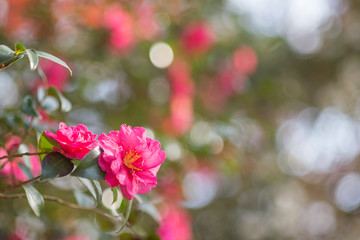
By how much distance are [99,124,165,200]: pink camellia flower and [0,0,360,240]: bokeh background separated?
0.37 m

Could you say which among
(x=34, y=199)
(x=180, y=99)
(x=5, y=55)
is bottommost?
(x=34, y=199)

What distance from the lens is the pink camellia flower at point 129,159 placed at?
0.64 metres

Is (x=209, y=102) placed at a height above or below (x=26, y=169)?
above

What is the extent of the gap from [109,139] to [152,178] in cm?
9

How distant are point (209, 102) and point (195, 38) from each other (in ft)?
1.39

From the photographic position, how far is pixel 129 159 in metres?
0.66

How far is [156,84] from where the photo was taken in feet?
6.99

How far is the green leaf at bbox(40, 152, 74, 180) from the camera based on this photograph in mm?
644

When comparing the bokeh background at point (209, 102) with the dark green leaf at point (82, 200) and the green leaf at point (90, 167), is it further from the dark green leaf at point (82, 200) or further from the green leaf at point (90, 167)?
the green leaf at point (90, 167)

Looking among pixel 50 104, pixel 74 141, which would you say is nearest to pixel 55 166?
pixel 74 141

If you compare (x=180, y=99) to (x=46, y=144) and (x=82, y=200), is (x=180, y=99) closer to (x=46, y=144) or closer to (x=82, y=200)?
(x=82, y=200)

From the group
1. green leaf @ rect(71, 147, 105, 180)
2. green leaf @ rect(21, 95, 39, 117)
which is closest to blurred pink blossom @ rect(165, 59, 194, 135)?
green leaf @ rect(21, 95, 39, 117)

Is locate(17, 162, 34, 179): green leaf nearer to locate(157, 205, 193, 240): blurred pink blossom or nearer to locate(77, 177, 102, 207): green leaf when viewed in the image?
locate(77, 177, 102, 207): green leaf

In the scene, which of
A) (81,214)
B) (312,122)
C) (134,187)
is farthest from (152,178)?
(312,122)
